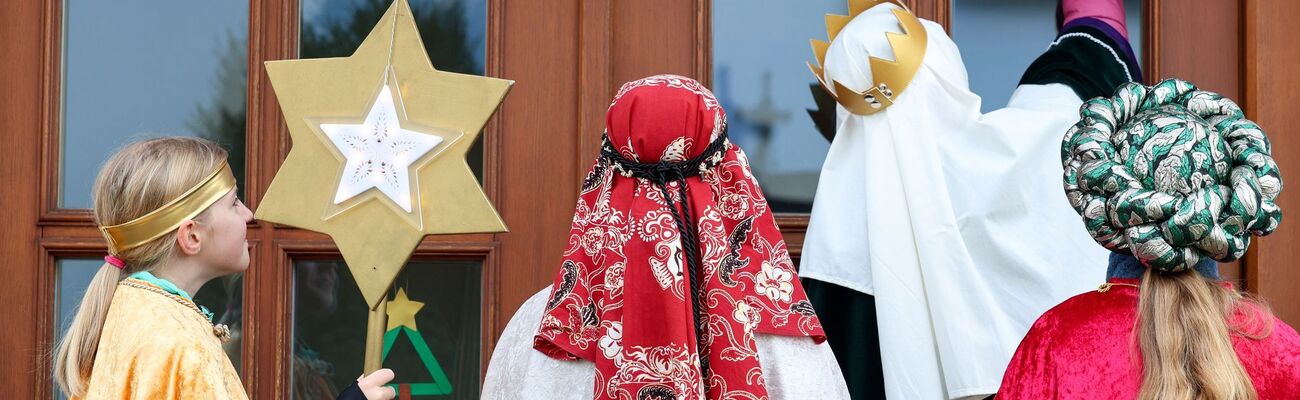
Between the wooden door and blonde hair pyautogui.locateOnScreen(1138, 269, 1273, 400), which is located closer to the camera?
blonde hair pyautogui.locateOnScreen(1138, 269, 1273, 400)

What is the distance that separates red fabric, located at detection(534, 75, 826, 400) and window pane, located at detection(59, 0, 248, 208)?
1.05m

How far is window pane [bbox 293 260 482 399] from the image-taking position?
272 cm

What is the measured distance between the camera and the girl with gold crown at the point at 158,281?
187 centimetres

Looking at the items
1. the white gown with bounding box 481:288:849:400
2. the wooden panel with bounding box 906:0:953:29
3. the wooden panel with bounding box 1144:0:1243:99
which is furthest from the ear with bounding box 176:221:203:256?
the wooden panel with bounding box 1144:0:1243:99

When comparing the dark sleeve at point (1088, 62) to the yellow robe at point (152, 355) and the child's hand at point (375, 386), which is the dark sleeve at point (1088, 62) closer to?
the child's hand at point (375, 386)

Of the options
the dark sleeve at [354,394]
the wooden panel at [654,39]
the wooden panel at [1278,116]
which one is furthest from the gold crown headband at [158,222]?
the wooden panel at [1278,116]

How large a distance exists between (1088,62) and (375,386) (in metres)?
1.45

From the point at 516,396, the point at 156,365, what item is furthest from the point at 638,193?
the point at 156,365

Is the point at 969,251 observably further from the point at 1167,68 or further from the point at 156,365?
the point at 156,365

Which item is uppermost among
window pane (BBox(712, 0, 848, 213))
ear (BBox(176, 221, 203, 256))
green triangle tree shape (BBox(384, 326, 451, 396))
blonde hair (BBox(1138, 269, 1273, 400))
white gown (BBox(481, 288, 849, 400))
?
window pane (BBox(712, 0, 848, 213))

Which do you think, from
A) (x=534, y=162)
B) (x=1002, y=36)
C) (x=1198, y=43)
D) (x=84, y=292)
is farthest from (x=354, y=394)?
(x=1198, y=43)

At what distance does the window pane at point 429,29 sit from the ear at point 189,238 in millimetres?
824

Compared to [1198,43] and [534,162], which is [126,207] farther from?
[1198,43]

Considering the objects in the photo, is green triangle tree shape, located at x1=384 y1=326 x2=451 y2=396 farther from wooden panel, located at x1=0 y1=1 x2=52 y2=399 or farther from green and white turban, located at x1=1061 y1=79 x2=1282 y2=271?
green and white turban, located at x1=1061 y1=79 x2=1282 y2=271
